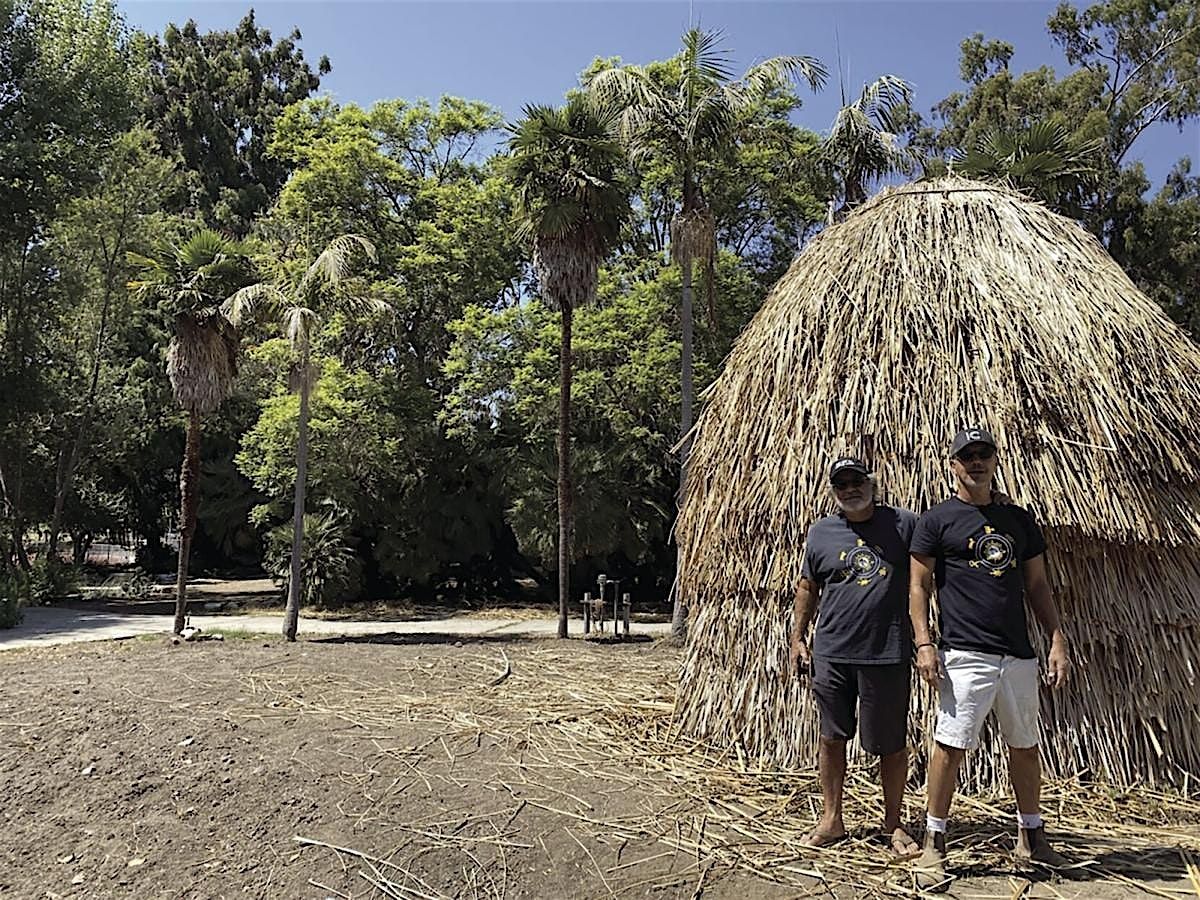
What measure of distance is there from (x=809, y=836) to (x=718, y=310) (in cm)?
1471

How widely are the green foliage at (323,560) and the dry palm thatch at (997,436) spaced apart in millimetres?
13142

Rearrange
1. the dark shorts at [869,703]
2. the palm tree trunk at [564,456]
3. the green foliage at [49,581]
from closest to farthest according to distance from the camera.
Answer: the dark shorts at [869,703] → the palm tree trunk at [564,456] → the green foliage at [49,581]

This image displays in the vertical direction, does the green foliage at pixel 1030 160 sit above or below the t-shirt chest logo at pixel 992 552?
above

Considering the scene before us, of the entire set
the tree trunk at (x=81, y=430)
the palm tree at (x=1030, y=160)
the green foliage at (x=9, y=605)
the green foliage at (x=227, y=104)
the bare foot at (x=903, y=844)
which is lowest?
the bare foot at (x=903, y=844)

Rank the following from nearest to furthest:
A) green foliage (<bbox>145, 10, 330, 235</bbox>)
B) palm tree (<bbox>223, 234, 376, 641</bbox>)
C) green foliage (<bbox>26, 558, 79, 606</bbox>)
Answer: palm tree (<bbox>223, 234, 376, 641</bbox>) < green foliage (<bbox>26, 558, 79, 606</bbox>) < green foliage (<bbox>145, 10, 330, 235</bbox>)

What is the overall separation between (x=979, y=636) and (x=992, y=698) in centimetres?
27

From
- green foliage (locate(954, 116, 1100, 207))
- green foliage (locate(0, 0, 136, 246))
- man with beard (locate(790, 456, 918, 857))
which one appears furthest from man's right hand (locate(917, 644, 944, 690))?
green foliage (locate(0, 0, 136, 246))

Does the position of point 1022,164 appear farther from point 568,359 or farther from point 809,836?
point 809,836

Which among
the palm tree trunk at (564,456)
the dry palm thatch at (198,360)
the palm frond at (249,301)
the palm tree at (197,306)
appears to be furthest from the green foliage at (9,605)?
the palm tree trunk at (564,456)

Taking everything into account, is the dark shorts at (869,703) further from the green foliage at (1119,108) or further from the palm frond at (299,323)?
the green foliage at (1119,108)

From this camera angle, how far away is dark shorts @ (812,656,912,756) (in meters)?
4.23

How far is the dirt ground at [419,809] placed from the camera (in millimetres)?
4309

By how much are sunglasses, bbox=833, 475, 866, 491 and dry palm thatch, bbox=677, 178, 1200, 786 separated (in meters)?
1.12

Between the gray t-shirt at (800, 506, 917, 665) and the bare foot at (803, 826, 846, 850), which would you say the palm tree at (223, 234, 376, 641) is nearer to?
the gray t-shirt at (800, 506, 917, 665)
